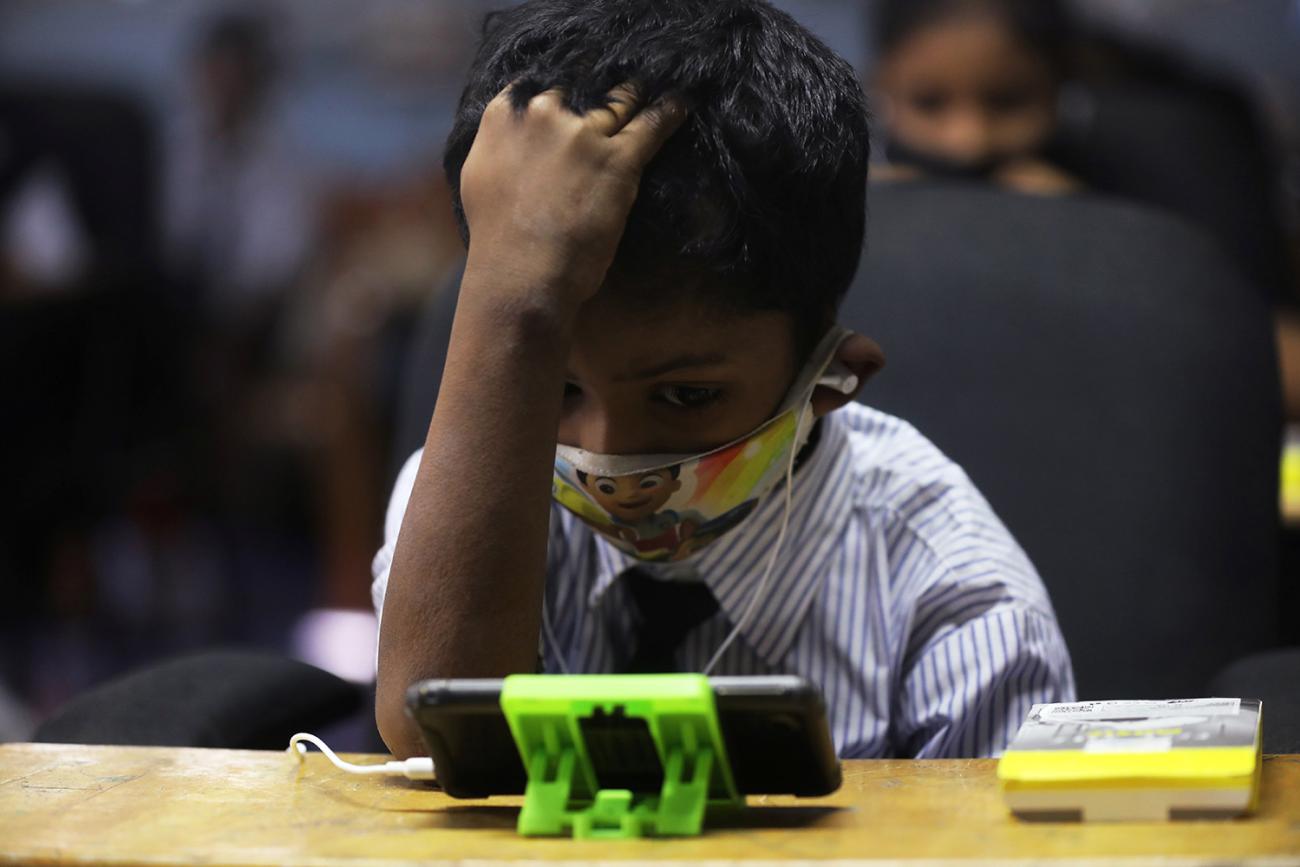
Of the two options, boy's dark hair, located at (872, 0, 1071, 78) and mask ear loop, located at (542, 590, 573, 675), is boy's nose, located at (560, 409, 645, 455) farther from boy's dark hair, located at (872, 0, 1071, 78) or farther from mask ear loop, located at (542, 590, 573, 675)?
boy's dark hair, located at (872, 0, 1071, 78)

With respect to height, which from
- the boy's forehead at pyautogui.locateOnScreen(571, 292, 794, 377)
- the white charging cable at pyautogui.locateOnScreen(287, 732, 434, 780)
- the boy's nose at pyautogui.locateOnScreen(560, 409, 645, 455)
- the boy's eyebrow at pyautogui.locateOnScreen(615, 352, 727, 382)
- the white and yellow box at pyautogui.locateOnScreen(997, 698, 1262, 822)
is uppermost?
the boy's forehead at pyautogui.locateOnScreen(571, 292, 794, 377)

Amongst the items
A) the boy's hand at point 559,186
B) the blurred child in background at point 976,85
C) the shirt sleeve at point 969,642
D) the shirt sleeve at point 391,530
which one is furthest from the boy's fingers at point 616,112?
the blurred child in background at point 976,85

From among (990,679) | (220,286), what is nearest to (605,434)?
(990,679)

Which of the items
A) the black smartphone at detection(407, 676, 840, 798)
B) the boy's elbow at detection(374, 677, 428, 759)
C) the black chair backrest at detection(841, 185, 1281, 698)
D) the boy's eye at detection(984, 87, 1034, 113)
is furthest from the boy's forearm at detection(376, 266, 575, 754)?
the boy's eye at detection(984, 87, 1034, 113)

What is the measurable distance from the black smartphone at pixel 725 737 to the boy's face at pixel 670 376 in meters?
0.24

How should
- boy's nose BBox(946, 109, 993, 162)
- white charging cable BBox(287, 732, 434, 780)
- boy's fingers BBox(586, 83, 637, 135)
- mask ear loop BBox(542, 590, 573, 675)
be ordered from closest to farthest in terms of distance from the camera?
white charging cable BBox(287, 732, 434, 780) → boy's fingers BBox(586, 83, 637, 135) → mask ear loop BBox(542, 590, 573, 675) → boy's nose BBox(946, 109, 993, 162)

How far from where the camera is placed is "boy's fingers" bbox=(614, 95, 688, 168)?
30.3 inches

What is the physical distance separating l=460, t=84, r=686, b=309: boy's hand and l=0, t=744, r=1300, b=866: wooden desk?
10.4 inches

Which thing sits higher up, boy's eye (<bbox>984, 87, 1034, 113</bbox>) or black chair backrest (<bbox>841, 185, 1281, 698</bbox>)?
boy's eye (<bbox>984, 87, 1034, 113</bbox>)

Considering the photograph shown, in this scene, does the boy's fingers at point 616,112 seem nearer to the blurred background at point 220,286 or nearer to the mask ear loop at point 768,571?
the mask ear loop at point 768,571

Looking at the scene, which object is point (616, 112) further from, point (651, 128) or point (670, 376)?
point (670, 376)

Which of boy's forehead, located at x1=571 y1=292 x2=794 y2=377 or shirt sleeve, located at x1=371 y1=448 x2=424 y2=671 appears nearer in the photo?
boy's forehead, located at x1=571 y1=292 x2=794 y2=377

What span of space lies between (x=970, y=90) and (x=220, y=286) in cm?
205

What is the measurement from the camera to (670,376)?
794 millimetres
